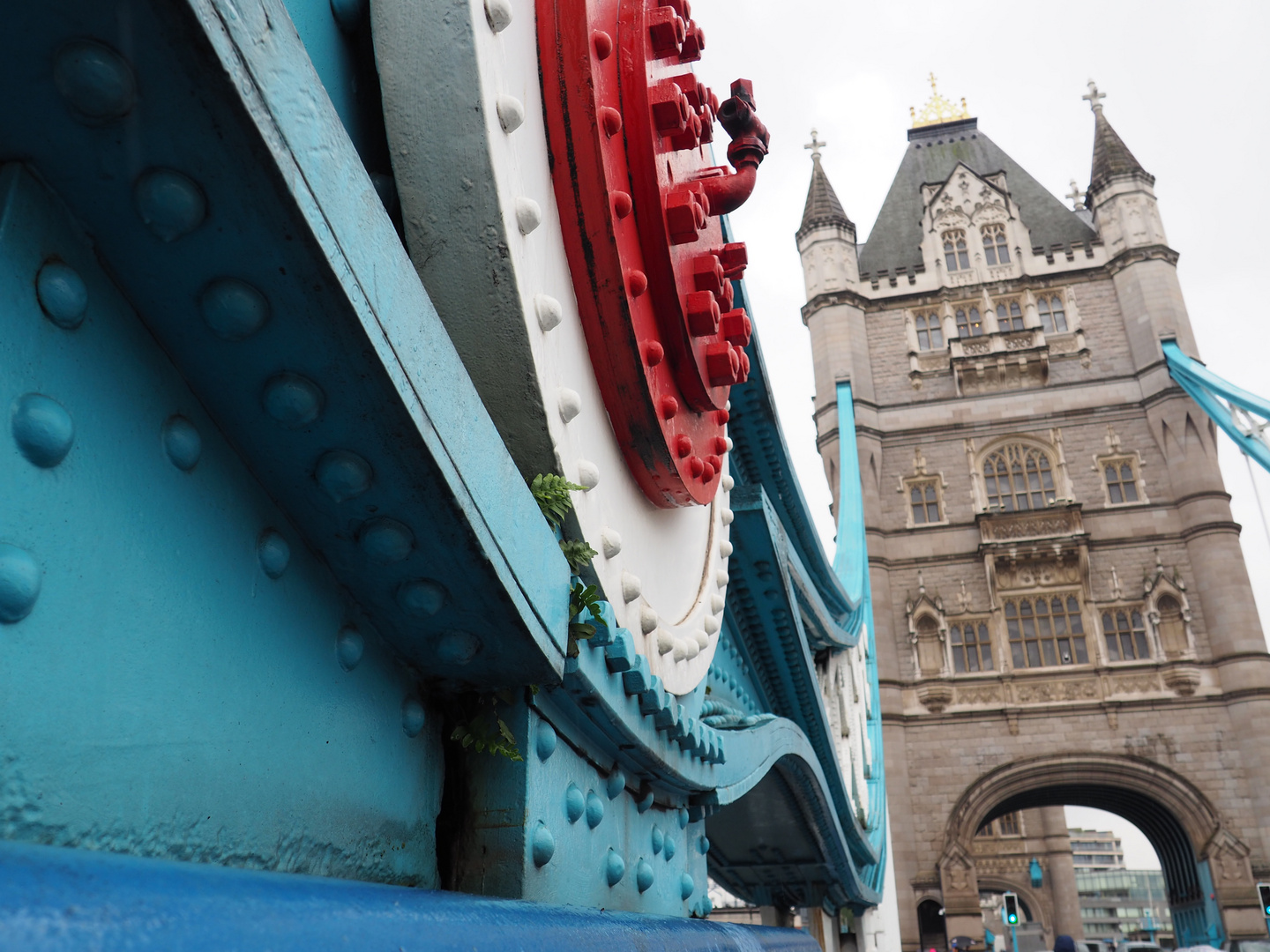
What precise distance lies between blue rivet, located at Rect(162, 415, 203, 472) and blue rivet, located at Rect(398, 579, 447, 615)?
0.27m

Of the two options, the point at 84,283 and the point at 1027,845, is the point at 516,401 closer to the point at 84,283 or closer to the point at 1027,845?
the point at 84,283

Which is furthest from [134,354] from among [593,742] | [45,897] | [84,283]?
[593,742]

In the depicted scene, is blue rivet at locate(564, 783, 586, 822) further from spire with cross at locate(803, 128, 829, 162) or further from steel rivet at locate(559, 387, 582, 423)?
spire with cross at locate(803, 128, 829, 162)

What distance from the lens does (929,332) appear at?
2727cm

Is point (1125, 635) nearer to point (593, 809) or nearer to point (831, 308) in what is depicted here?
point (831, 308)

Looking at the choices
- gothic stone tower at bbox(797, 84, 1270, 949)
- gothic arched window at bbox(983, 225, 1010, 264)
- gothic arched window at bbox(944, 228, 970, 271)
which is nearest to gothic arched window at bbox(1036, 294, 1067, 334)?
gothic stone tower at bbox(797, 84, 1270, 949)

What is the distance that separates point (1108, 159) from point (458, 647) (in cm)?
3073

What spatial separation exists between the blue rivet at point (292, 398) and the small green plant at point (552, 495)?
434mm

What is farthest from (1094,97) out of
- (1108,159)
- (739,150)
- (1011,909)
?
(739,150)

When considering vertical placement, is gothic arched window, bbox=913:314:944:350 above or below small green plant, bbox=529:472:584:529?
above

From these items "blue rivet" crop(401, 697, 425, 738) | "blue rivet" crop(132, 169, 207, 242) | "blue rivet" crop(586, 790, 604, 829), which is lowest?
"blue rivet" crop(586, 790, 604, 829)

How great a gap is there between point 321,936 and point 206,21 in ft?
1.95

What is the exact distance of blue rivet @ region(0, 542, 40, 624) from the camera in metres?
0.68

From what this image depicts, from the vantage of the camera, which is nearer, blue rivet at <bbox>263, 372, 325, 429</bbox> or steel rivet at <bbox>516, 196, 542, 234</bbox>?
blue rivet at <bbox>263, 372, 325, 429</bbox>
